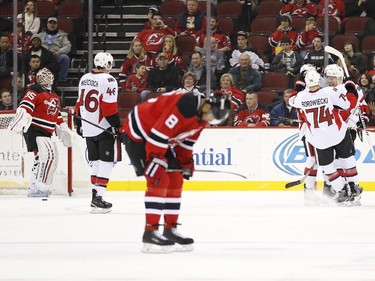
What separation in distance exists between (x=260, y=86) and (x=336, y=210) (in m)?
3.12

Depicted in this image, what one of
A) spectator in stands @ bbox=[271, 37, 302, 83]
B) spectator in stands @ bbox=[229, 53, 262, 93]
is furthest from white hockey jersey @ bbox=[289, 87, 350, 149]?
spectator in stands @ bbox=[271, 37, 302, 83]

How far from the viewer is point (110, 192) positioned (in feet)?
37.8

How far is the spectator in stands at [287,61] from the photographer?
12117mm

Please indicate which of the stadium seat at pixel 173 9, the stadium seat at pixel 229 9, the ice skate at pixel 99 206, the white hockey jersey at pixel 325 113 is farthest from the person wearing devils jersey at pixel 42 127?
the stadium seat at pixel 229 9

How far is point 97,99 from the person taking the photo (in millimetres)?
9000

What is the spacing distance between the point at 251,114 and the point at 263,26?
1.51m

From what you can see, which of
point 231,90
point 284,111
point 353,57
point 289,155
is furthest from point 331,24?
point 289,155

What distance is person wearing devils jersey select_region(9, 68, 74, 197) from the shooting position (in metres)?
10.3

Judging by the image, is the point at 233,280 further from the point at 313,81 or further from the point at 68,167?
the point at 68,167

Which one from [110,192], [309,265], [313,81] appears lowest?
[110,192]

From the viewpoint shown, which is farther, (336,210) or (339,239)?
(336,210)

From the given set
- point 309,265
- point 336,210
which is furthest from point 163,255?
point 336,210

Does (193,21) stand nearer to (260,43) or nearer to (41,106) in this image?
(260,43)

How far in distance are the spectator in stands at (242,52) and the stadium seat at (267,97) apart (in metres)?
0.47
